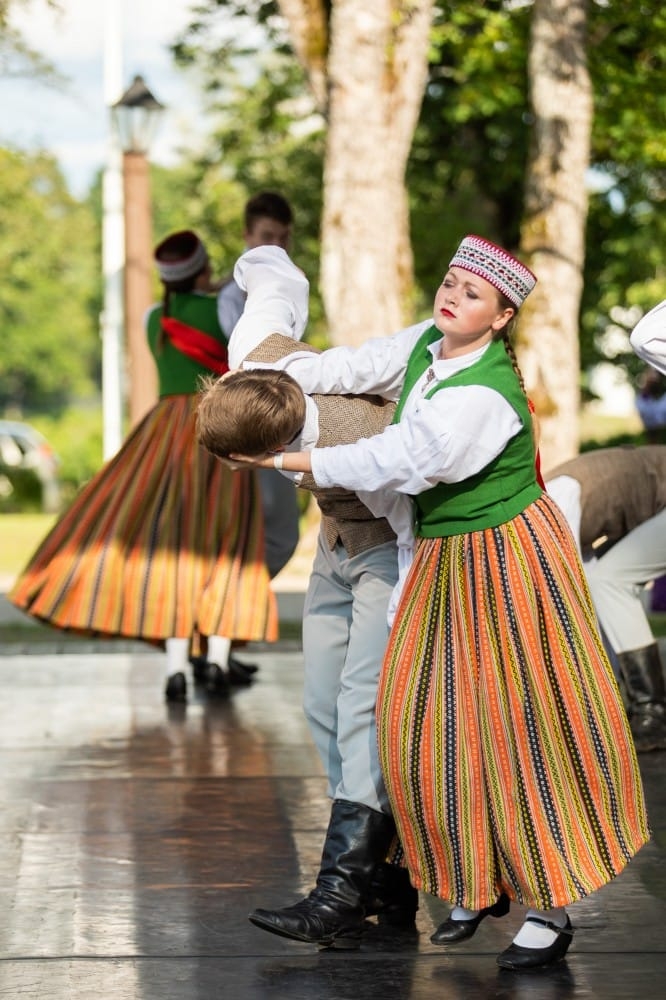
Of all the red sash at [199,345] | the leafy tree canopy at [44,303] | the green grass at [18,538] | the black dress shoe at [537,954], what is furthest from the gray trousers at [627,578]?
the leafy tree canopy at [44,303]

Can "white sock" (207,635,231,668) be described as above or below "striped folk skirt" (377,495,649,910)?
below

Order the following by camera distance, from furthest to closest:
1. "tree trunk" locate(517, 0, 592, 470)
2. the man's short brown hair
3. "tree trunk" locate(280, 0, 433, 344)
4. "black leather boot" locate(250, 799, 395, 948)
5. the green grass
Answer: the green grass
"tree trunk" locate(517, 0, 592, 470)
"tree trunk" locate(280, 0, 433, 344)
"black leather boot" locate(250, 799, 395, 948)
the man's short brown hair

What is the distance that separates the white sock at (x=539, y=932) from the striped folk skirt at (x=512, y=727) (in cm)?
10

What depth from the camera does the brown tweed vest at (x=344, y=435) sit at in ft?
13.8

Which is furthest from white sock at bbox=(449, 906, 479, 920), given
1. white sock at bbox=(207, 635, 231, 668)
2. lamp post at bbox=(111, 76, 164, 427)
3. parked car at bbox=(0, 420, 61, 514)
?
parked car at bbox=(0, 420, 61, 514)

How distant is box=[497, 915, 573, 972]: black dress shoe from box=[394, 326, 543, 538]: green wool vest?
0.91 meters

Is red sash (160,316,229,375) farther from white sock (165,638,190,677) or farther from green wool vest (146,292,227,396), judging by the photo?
white sock (165,638,190,677)

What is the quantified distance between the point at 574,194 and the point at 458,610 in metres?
11.4

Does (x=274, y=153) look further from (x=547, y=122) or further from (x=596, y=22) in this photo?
(x=547, y=122)

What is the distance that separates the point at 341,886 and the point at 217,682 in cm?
371

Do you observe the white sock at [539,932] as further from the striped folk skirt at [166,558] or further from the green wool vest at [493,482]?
the striped folk skirt at [166,558]

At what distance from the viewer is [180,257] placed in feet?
24.6

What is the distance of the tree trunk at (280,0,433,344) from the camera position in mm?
13367

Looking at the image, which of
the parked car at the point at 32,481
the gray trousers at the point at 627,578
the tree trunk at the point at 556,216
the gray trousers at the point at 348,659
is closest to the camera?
the gray trousers at the point at 348,659
